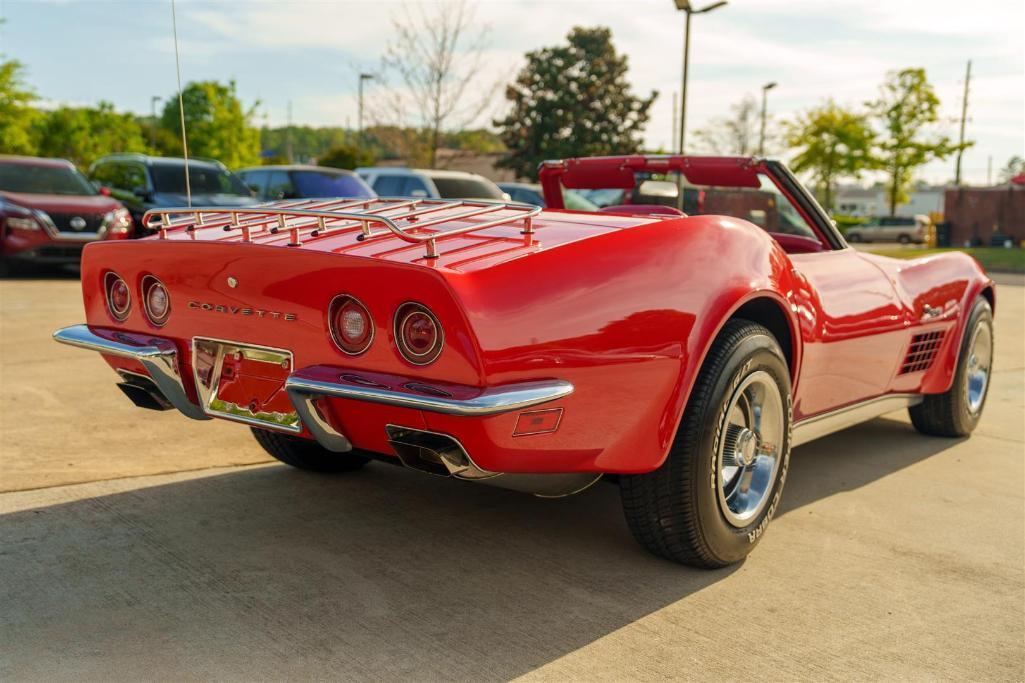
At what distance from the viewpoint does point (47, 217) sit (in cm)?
1206

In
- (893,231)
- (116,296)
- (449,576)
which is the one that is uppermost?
(116,296)

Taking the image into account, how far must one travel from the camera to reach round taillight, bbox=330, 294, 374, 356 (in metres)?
2.64

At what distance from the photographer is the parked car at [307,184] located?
14375 mm

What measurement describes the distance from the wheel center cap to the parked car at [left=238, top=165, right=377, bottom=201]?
1153 cm

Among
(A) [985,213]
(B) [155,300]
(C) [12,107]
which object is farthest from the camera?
(A) [985,213]

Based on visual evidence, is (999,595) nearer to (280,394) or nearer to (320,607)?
(320,607)

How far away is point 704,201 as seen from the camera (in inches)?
191

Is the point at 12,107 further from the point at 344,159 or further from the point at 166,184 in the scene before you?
the point at 166,184

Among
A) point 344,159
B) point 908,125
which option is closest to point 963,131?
point 908,125

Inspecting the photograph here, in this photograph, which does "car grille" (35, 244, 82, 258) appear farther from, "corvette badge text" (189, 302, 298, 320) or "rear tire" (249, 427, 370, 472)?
"corvette badge text" (189, 302, 298, 320)

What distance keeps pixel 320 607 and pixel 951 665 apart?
5.65ft

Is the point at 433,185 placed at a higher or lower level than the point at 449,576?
higher

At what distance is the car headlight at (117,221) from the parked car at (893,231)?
40247mm

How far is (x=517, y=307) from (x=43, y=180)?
12.3 meters
